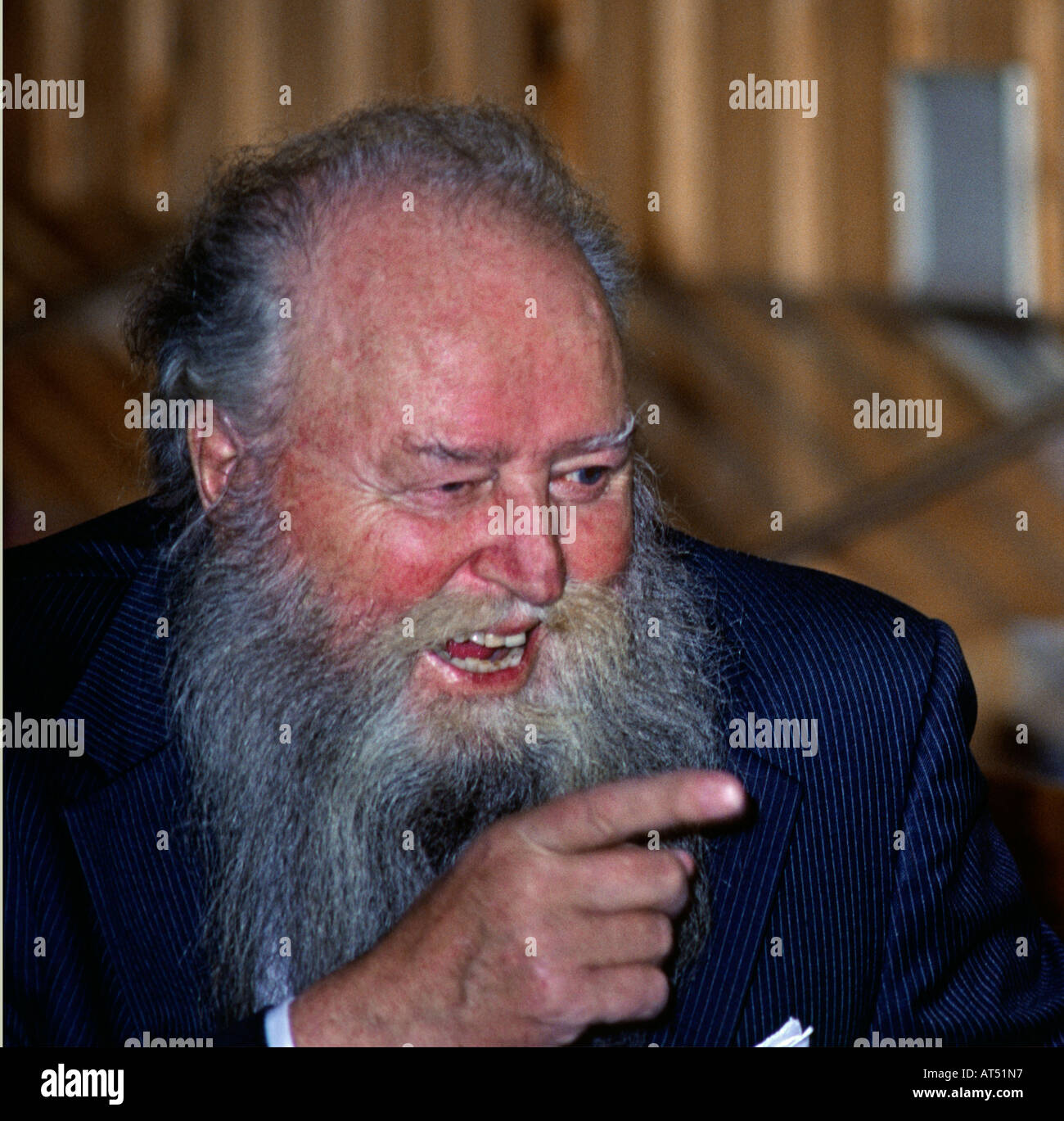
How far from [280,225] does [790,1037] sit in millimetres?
1218

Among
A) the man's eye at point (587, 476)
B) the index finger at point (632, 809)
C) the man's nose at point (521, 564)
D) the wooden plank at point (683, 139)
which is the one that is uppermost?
the wooden plank at point (683, 139)

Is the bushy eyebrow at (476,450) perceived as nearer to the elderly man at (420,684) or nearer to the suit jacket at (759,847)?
the elderly man at (420,684)

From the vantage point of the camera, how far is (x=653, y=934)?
1475mm

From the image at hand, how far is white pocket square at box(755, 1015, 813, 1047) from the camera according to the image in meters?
1.74

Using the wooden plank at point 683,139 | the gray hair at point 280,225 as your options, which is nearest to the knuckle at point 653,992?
the gray hair at point 280,225

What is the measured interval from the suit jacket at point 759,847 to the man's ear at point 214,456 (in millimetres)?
148

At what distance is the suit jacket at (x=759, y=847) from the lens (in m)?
1.85

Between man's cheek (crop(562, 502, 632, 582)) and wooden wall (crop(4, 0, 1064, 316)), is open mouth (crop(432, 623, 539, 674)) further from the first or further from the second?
wooden wall (crop(4, 0, 1064, 316))

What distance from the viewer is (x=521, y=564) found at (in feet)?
6.03

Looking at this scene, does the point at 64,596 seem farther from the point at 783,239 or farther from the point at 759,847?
the point at 783,239

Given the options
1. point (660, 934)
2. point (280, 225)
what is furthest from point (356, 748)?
point (280, 225)

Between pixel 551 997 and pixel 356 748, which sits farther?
pixel 356 748

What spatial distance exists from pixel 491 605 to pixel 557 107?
15.8 feet

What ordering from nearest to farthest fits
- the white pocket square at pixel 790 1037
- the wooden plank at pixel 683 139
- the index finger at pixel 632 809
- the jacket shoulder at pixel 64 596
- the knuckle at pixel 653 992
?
the index finger at pixel 632 809 < the knuckle at pixel 653 992 < the white pocket square at pixel 790 1037 < the jacket shoulder at pixel 64 596 < the wooden plank at pixel 683 139
